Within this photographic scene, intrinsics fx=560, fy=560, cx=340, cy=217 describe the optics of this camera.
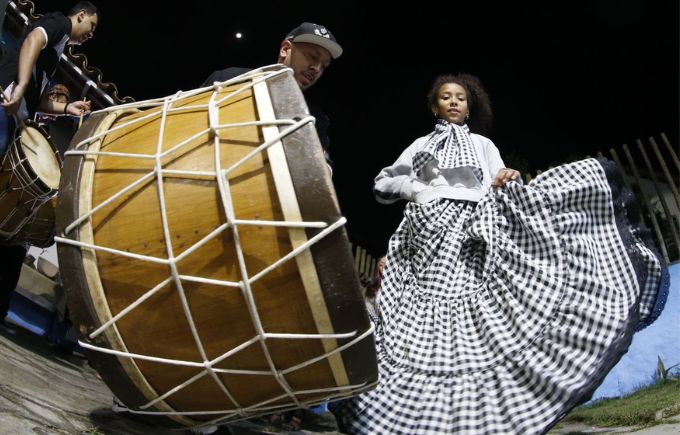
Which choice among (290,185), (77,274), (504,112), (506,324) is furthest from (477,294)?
(504,112)

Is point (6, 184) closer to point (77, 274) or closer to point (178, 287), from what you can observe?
point (77, 274)

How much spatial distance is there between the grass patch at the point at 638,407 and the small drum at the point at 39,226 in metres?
2.68

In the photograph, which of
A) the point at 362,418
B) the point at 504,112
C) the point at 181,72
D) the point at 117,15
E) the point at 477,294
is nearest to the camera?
the point at 362,418

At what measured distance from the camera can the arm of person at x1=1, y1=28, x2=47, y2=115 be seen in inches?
88.3

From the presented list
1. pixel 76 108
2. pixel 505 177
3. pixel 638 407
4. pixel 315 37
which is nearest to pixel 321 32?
pixel 315 37

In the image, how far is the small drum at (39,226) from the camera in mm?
2539

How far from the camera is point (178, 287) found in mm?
1213

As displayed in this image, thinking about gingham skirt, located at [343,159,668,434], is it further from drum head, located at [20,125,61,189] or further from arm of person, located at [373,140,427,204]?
drum head, located at [20,125,61,189]

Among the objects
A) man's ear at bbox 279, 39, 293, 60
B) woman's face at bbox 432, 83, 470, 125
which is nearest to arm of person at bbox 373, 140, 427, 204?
woman's face at bbox 432, 83, 470, 125

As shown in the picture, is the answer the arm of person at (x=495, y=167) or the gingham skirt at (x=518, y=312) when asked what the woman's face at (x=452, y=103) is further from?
the gingham skirt at (x=518, y=312)

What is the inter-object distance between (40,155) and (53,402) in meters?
1.31

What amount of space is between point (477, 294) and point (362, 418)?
0.55 metres

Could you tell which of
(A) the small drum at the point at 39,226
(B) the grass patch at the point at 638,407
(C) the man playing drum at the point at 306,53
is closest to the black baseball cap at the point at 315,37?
(C) the man playing drum at the point at 306,53

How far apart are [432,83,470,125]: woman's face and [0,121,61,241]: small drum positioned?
1.78 meters
